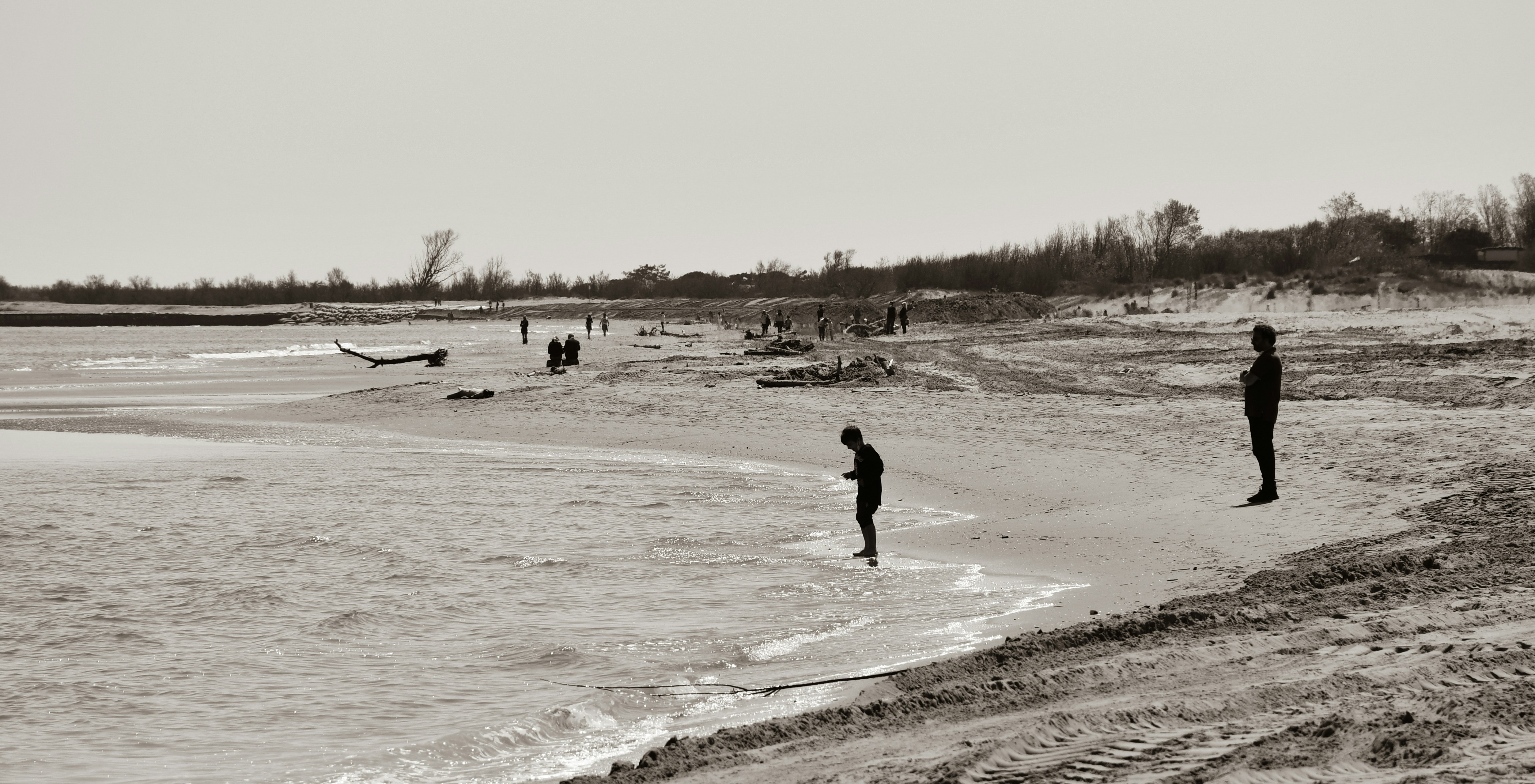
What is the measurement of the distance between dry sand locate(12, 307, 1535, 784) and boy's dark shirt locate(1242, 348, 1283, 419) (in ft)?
2.61

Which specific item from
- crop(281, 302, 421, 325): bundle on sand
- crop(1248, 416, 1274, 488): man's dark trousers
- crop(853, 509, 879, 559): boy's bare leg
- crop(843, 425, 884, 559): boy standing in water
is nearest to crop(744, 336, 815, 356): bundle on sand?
crop(1248, 416, 1274, 488): man's dark trousers

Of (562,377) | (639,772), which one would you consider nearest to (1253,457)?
(639,772)

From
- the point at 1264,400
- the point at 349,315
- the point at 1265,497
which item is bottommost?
the point at 1265,497

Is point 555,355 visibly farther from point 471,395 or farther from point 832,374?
point 832,374

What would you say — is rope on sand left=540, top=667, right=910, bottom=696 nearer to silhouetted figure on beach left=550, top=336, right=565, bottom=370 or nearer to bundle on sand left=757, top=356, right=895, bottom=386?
bundle on sand left=757, top=356, right=895, bottom=386

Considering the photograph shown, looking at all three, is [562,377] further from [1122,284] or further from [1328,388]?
[1122,284]

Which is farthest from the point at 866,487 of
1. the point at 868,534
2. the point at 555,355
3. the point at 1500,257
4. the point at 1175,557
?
the point at 1500,257

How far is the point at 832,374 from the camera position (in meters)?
23.5

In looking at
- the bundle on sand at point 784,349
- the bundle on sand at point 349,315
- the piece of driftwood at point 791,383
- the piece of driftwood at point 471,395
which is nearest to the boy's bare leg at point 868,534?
the piece of driftwood at point 791,383

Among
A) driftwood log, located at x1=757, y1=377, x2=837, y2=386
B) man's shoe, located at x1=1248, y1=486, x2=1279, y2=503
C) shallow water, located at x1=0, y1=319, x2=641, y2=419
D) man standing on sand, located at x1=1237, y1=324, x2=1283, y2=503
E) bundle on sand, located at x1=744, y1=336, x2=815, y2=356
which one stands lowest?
shallow water, located at x1=0, y1=319, x2=641, y2=419

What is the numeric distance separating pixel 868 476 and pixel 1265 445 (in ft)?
A: 11.5

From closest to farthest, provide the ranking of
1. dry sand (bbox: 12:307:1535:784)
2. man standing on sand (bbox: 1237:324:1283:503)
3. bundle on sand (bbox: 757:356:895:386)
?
dry sand (bbox: 12:307:1535:784) < man standing on sand (bbox: 1237:324:1283:503) < bundle on sand (bbox: 757:356:895:386)

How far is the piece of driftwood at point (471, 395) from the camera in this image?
24.2 metres

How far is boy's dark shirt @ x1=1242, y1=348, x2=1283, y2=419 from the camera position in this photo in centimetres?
946
